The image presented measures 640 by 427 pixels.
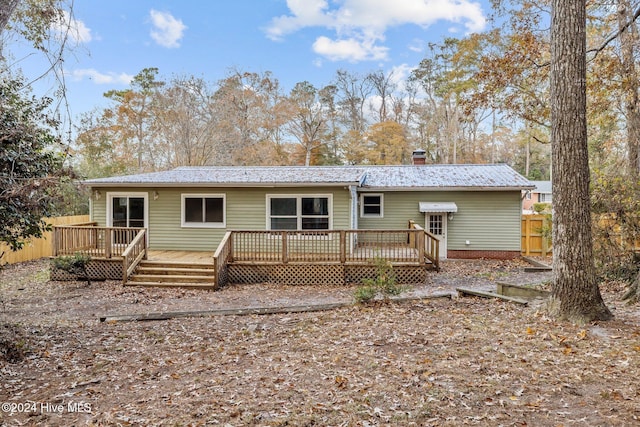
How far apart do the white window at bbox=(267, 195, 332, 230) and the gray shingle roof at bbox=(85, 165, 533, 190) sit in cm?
→ 71

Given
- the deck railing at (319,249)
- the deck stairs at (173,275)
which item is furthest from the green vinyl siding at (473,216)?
the deck stairs at (173,275)

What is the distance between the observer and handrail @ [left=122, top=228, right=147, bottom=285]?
34.6 ft

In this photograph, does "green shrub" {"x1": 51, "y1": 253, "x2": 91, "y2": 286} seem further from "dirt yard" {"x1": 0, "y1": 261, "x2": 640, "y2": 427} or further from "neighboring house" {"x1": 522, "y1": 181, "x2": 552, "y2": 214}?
"neighboring house" {"x1": 522, "y1": 181, "x2": 552, "y2": 214}

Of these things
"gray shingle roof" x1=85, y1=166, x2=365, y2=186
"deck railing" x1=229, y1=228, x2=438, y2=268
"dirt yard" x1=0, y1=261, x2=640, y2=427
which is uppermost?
"gray shingle roof" x1=85, y1=166, x2=365, y2=186

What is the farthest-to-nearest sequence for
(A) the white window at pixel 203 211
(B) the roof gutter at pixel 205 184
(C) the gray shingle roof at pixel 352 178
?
(A) the white window at pixel 203 211, (C) the gray shingle roof at pixel 352 178, (B) the roof gutter at pixel 205 184

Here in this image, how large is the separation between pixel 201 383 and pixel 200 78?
83.4 feet

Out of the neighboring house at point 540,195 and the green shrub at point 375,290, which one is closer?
the green shrub at point 375,290

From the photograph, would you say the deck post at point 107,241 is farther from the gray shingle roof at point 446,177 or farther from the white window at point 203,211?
the gray shingle roof at point 446,177

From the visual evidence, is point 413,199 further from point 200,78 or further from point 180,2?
point 200,78

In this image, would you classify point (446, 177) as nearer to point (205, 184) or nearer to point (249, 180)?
point (249, 180)

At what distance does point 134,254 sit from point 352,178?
699 cm

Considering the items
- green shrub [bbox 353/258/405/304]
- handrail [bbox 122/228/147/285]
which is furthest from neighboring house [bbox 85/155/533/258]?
green shrub [bbox 353/258/405/304]

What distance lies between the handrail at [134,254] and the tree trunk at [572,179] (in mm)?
10237

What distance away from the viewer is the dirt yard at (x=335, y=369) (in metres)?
3.31
